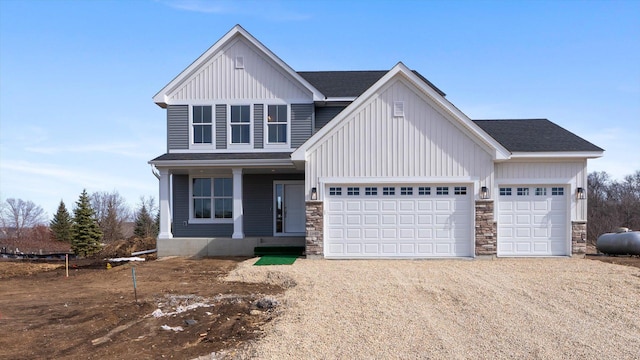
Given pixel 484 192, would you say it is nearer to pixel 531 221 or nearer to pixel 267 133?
pixel 531 221

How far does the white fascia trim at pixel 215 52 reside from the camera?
16438mm

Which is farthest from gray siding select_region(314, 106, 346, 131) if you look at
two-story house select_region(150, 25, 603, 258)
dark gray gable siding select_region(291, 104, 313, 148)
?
two-story house select_region(150, 25, 603, 258)

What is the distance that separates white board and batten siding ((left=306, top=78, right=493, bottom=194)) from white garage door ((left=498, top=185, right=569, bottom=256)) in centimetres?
126

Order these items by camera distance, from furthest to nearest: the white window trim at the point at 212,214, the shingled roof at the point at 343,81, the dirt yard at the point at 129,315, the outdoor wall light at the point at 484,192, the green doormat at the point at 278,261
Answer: the shingled roof at the point at 343,81, the white window trim at the point at 212,214, the outdoor wall light at the point at 484,192, the green doormat at the point at 278,261, the dirt yard at the point at 129,315

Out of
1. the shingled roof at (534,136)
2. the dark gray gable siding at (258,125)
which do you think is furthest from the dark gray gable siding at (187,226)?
the shingled roof at (534,136)

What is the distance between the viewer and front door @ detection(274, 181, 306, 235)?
17219mm

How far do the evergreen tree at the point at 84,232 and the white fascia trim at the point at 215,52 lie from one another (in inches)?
547

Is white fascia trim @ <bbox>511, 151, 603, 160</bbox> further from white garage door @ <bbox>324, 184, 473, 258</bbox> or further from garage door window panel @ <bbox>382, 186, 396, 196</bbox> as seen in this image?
garage door window panel @ <bbox>382, 186, 396, 196</bbox>

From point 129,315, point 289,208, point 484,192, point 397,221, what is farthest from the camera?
point 289,208

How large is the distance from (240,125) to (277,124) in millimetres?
1506

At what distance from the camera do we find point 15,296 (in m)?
9.60

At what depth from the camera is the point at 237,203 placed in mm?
15797

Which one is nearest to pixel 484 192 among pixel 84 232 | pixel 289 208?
pixel 289 208

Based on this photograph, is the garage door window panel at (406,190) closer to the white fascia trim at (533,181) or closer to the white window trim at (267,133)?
the white fascia trim at (533,181)
